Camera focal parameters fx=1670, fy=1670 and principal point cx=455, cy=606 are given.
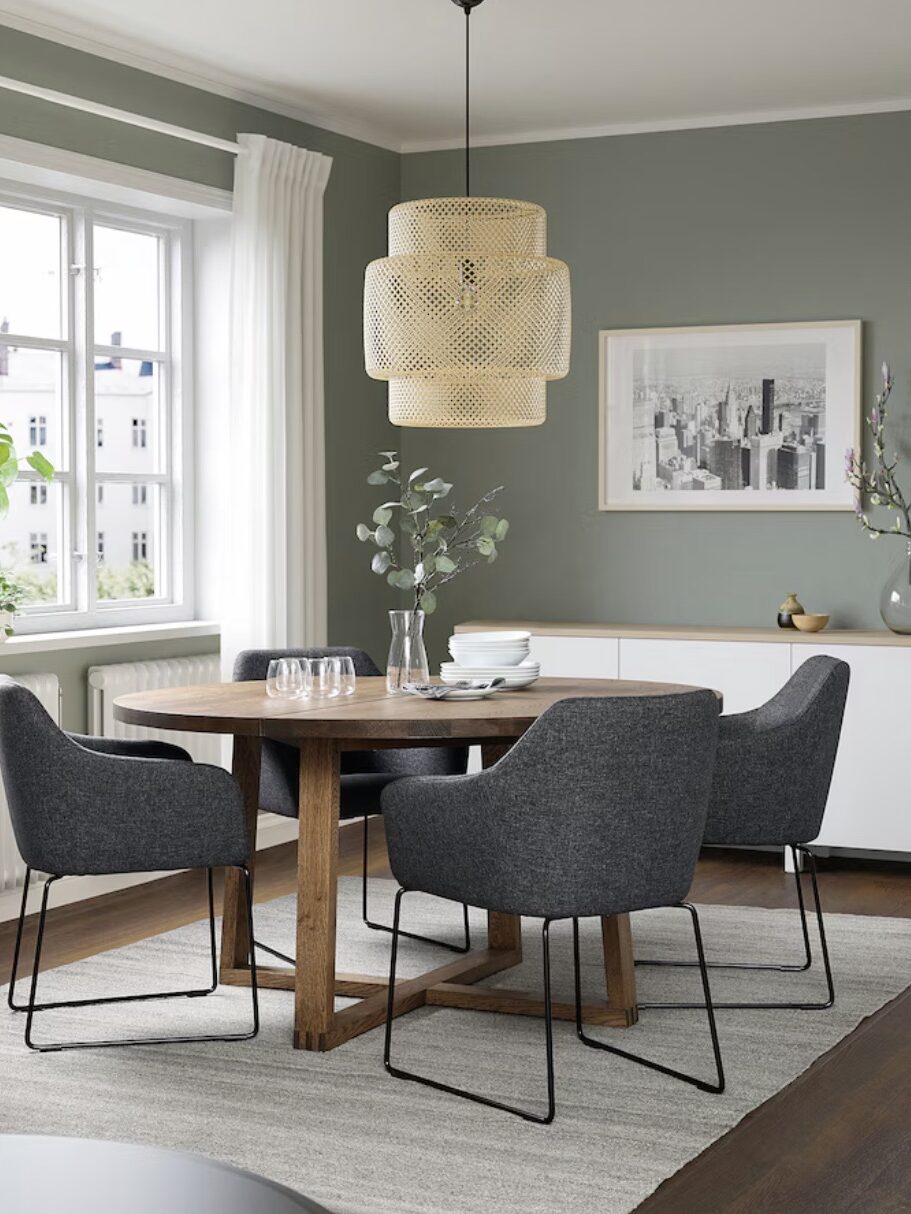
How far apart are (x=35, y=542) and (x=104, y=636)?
0.37m

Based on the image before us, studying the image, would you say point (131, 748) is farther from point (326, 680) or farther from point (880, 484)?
point (880, 484)

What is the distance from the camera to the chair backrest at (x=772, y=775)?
12.7 ft

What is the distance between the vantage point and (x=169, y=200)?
17.8 ft

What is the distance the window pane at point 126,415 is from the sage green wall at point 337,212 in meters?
0.66

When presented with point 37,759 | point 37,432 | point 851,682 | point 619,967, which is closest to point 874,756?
point 851,682

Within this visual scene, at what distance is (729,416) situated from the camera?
6121mm

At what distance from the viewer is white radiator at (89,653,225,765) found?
5164mm

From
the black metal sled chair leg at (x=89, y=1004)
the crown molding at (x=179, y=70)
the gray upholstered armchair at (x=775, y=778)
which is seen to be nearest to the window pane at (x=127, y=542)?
the crown molding at (x=179, y=70)

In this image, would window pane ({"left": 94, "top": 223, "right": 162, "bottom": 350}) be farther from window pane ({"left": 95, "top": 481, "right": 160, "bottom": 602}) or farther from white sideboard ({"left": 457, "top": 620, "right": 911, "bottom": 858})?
white sideboard ({"left": 457, "top": 620, "right": 911, "bottom": 858})

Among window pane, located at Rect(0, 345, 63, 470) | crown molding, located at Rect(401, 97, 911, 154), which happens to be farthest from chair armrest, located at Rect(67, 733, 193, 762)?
crown molding, located at Rect(401, 97, 911, 154)

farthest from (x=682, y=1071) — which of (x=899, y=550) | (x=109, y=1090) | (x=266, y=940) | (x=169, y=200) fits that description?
(x=169, y=200)

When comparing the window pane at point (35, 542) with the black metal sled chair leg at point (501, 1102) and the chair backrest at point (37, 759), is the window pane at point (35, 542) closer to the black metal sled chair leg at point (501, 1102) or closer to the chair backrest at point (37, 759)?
the chair backrest at point (37, 759)

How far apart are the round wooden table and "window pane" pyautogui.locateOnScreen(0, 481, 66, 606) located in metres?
1.38

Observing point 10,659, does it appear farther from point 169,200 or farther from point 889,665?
point 889,665
